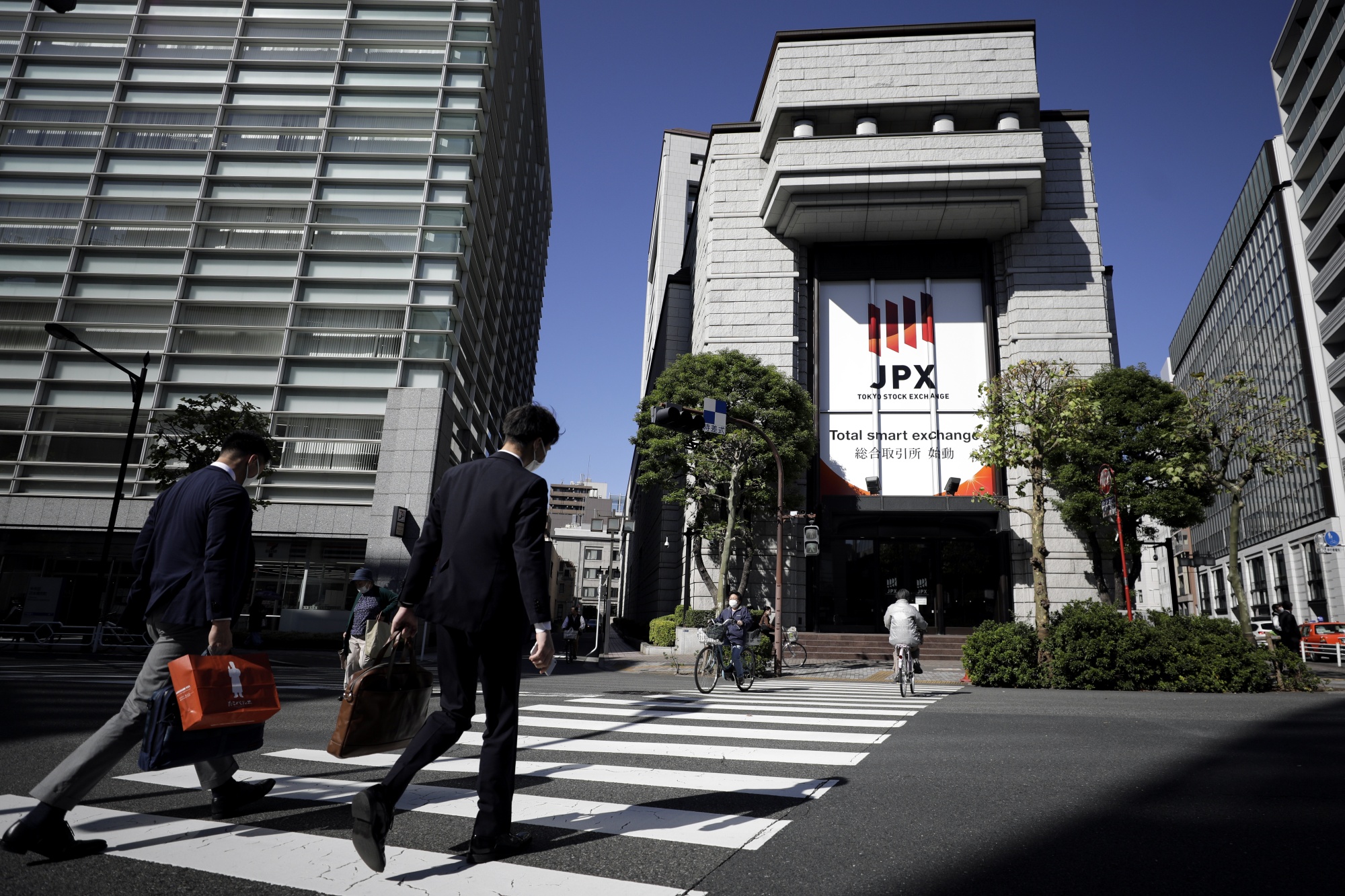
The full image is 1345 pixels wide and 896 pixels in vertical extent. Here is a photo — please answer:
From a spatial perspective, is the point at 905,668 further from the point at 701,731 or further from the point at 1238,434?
the point at 1238,434

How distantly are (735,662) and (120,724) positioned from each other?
1039cm

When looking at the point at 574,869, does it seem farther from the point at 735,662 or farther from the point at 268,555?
the point at 268,555

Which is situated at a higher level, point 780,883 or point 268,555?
point 268,555

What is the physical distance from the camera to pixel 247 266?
30.1 meters

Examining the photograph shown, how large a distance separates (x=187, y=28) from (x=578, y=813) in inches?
1667

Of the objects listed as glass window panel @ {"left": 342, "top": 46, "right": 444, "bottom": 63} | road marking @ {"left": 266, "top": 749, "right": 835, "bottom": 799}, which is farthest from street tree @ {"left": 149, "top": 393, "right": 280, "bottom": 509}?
glass window panel @ {"left": 342, "top": 46, "right": 444, "bottom": 63}

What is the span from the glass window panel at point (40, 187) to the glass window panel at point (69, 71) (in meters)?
5.05

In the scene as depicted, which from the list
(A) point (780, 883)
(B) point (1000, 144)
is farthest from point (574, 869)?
(B) point (1000, 144)

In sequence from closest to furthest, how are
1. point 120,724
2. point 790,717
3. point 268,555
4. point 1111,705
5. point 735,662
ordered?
point 120,724 < point 790,717 < point 1111,705 < point 735,662 < point 268,555

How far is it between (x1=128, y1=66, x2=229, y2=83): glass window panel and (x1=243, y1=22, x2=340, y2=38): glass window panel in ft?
7.87

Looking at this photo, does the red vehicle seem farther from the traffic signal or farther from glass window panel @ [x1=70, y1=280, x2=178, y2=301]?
glass window panel @ [x1=70, y1=280, x2=178, y2=301]

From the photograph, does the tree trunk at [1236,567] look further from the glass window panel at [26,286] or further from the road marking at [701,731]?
the glass window panel at [26,286]

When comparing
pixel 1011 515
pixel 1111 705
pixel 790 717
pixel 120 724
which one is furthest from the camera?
pixel 1011 515

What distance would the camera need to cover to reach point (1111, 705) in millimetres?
9492
